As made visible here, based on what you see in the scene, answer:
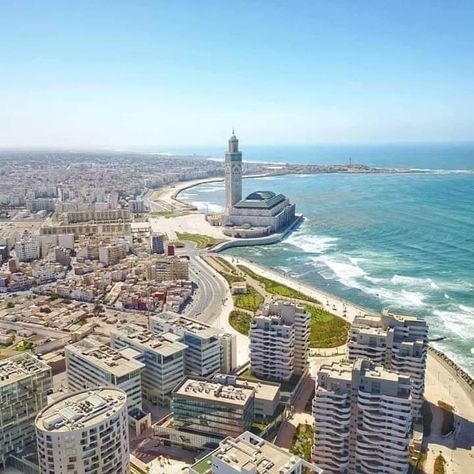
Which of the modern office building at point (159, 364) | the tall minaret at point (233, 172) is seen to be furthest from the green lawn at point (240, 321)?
the tall minaret at point (233, 172)

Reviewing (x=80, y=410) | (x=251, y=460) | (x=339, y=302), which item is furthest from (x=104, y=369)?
(x=339, y=302)

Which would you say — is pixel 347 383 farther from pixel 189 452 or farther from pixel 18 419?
pixel 18 419

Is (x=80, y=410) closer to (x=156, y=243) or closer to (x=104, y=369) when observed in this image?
(x=104, y=369)

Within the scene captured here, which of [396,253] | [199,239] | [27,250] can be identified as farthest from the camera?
[199,239]

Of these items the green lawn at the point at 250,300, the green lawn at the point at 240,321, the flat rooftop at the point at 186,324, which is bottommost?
the green lawn at the point at 240,321

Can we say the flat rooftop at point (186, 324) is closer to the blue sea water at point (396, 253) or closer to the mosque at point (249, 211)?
the blue sea water at point (396, 253)

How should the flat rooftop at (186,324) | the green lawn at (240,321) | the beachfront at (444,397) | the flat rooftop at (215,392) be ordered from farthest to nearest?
the green lawn at (240,321) < the flat rooftop at (186,324) < the beachfront at (444,397) < the flat rooftop at (215,392)

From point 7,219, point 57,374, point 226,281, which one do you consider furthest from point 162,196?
point 57,374

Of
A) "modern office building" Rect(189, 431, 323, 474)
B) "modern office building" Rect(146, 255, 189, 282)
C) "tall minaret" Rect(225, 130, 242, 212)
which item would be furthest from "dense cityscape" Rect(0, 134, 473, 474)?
"tall minaret" Rect(225, 130, 242, 212)
